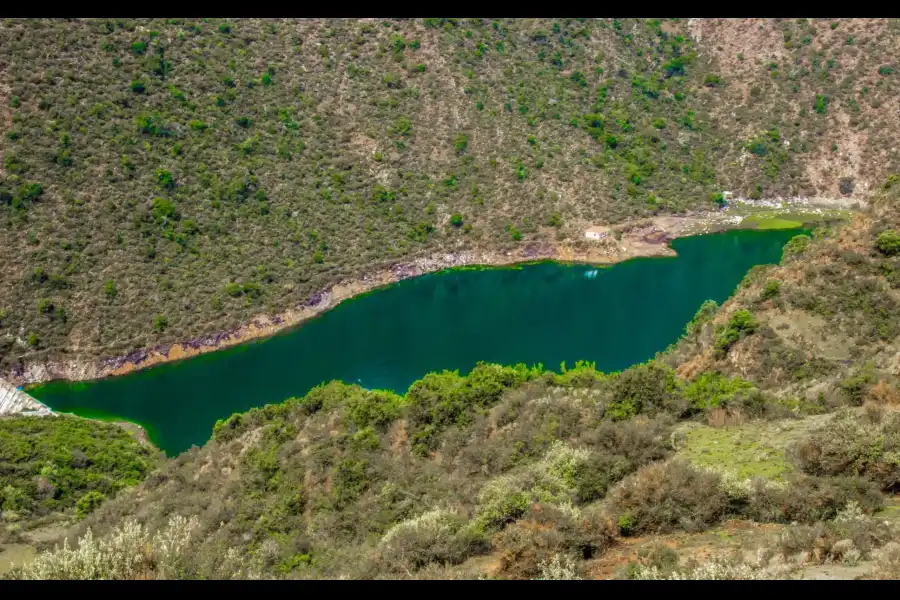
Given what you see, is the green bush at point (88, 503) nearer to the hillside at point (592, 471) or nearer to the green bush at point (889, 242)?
the hillside at point (592, 471)

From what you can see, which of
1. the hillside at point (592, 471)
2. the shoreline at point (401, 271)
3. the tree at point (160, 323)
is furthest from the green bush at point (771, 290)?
the tree at point (160, 323)

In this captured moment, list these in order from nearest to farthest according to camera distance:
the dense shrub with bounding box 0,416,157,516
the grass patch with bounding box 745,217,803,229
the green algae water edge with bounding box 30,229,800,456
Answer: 1. the dense shrub with bounding box 0,416,157,516
2. the green algae water edge with bounding box 30,229,800,456
3. the grass patch with bounding box 745,217,803,229

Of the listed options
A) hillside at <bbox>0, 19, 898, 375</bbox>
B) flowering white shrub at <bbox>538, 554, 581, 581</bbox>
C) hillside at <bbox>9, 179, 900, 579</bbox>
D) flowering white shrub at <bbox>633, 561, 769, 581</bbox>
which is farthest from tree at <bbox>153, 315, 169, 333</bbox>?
flowering white shrub at <bbox>633, 561, 769, 581</bbox>

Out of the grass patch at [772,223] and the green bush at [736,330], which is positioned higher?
the green bush at [736,330]

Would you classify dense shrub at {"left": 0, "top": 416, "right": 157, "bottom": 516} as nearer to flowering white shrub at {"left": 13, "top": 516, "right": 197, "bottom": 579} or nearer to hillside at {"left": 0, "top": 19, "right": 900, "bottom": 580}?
hillside at {"left": 0, "top": 19, "right": 900, "bottom": 580}

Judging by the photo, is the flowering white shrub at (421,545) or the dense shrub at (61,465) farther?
the dense shrub at (61,465)

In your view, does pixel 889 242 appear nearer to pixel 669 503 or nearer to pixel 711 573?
pixel 669 503
